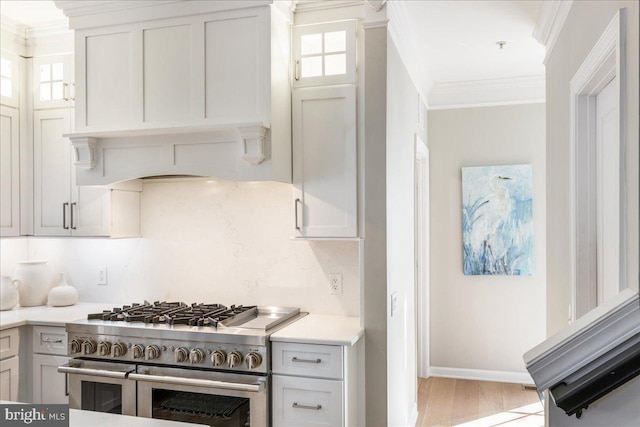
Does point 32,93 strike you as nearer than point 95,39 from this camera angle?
No

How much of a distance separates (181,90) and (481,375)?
3.70 metres

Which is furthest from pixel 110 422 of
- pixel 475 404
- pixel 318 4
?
pixel 475 404

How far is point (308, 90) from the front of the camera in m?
2.86

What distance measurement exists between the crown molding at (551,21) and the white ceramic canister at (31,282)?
11.5ft

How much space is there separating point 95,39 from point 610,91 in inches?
105

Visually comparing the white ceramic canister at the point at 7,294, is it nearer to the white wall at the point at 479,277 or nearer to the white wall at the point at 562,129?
the white wall at the point at 562,129

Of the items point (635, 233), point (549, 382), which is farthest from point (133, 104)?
point (635, 233)

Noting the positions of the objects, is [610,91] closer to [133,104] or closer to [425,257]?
[133,104]

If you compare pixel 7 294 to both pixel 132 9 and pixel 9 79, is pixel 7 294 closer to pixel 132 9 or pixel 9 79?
pixel 9 79

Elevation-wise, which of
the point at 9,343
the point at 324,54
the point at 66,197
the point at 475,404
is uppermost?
the point at 324,54

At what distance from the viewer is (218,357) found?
2523 millimetres

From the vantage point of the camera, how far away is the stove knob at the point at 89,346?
276 cm

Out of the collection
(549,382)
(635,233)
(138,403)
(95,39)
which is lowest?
(138,403)

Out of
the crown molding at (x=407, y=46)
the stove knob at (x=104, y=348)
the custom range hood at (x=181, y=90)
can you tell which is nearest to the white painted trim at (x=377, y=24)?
the crown molding at (x=407, y=46)
